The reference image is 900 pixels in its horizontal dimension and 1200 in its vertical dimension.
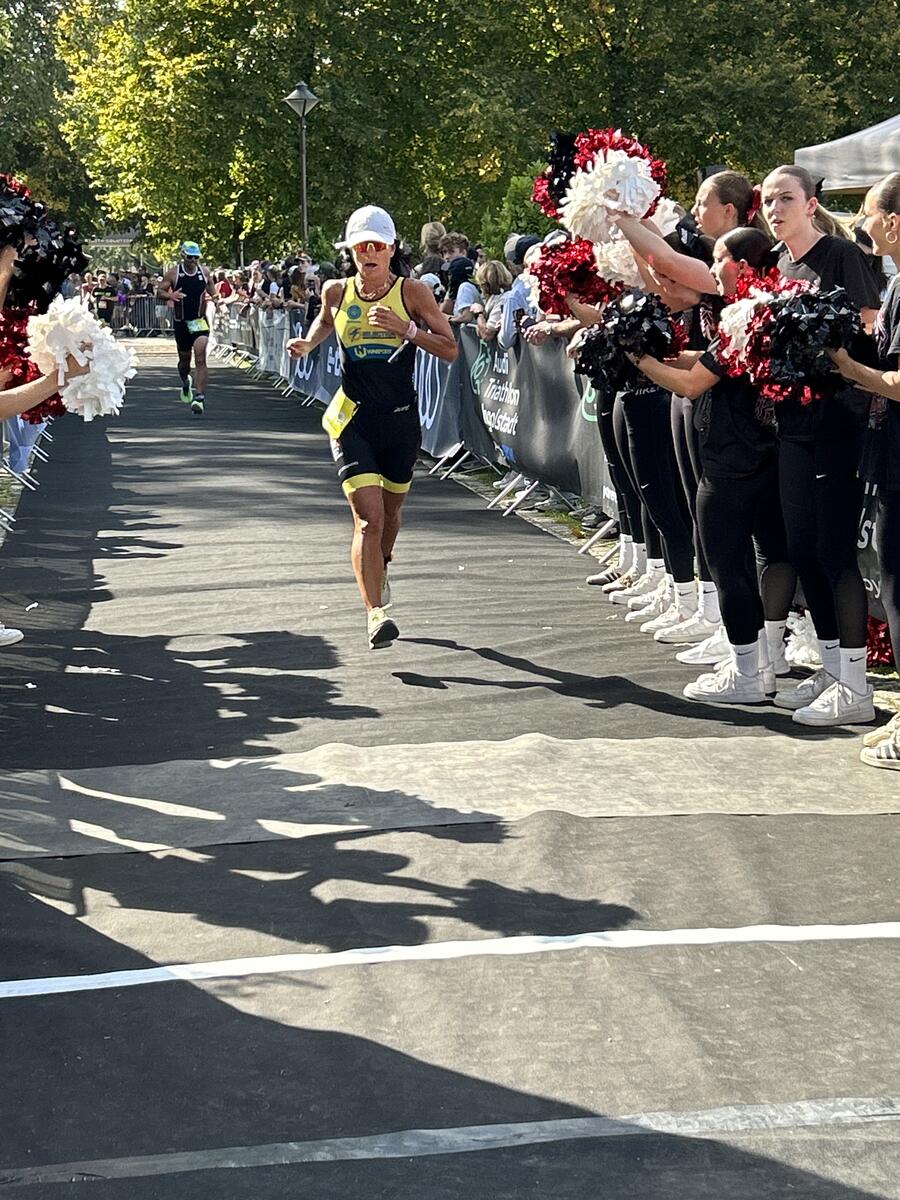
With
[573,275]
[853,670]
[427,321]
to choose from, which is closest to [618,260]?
[573,275]

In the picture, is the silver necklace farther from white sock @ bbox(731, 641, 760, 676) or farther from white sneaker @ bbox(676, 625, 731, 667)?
white sock @ bbox(731, 641, 760, 676)

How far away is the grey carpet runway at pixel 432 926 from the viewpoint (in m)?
3.82

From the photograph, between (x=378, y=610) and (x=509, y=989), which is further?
(x=378, y=610)

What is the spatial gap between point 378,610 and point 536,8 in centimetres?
3672

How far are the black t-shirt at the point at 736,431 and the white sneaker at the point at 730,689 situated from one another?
88cm

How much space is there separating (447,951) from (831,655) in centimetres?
319

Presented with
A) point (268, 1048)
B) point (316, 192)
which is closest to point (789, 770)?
point (268, 1048)

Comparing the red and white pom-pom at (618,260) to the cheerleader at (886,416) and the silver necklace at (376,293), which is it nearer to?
the silver necklace at (376,293)

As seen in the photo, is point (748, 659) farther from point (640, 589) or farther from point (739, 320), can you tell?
point (640, 589)

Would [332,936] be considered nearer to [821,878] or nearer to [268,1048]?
[268,1048]

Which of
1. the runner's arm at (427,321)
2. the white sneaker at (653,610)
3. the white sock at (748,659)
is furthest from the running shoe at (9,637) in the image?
the white sock at (748,659)

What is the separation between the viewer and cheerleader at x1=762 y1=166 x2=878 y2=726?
7.16 meters

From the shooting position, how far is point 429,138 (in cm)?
4403

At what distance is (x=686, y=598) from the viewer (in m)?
9.41
